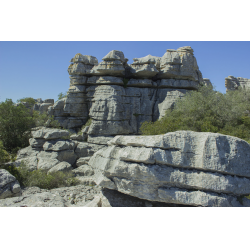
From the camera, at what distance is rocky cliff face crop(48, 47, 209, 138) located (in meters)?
21.1

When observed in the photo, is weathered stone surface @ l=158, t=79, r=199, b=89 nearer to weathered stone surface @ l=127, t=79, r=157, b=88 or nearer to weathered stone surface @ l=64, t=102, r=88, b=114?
weathered stone surface @ l=127, t=79, r=157, b=88

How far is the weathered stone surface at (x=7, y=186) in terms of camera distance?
9.67 metres

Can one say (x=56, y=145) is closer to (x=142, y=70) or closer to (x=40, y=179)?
(x=40, y=179)

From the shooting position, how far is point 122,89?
22.1m

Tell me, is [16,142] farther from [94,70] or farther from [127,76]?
[127,76]

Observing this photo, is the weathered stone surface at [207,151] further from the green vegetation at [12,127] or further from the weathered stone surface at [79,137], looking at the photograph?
the green vegetation at [12,127]

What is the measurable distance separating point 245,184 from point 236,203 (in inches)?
29.4

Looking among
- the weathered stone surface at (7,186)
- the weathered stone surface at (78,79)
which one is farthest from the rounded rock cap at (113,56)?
the weathered stone surface at (7,186)

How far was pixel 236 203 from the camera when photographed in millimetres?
6406

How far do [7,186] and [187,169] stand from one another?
943cm

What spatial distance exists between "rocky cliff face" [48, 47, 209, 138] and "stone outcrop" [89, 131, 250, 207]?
1371 cm

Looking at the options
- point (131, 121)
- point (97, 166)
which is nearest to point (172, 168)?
point (97, 166)

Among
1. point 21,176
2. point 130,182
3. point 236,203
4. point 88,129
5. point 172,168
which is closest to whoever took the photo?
point 236,203

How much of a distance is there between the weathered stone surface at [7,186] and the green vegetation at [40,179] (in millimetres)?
2354
